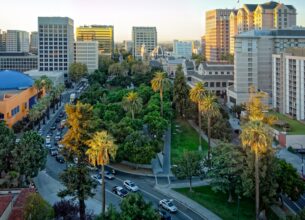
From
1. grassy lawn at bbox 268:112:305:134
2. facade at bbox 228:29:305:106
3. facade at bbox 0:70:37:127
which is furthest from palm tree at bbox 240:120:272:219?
facade at bbox 228:29:305:106

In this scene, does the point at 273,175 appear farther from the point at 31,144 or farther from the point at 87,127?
the point at 31,144

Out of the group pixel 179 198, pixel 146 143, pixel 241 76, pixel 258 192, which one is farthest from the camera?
pixel 241 76

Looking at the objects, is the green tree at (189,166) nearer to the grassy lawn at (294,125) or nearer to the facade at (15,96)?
the grassy lawn at (294,125)

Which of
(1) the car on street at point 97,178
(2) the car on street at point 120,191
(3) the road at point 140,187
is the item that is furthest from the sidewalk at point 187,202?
(1) the car on street at point 97,178

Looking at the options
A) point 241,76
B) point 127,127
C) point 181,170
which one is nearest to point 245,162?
point 181,170

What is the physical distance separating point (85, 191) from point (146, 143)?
73.5ft

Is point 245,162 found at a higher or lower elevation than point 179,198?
higher

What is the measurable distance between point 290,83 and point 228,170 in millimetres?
59531

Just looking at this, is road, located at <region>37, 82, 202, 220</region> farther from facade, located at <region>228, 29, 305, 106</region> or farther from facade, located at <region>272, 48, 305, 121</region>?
facade, located at <region>228, 29, 305, 106</region>

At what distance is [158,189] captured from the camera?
59.8 meters

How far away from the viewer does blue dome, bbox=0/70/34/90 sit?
119 m

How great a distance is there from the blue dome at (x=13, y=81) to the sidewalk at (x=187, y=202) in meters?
74.4

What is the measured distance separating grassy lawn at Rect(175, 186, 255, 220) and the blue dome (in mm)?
77578

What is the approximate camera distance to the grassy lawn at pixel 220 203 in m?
50.8
